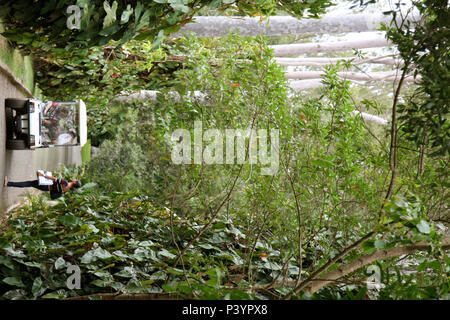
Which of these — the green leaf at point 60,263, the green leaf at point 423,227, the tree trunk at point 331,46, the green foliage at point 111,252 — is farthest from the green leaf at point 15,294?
the tree trunk at point 331,46

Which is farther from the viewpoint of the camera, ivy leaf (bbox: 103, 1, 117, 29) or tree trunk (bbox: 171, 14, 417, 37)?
tree trunk (bbox: 171, 14, 417, 37)

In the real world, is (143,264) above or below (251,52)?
below

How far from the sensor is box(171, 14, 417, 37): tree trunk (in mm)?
6004

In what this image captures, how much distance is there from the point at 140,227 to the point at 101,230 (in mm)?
459

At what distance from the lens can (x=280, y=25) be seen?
21.1ft

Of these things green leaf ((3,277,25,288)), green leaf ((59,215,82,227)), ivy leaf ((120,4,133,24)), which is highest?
ivy leaf ((120,4,133,24))

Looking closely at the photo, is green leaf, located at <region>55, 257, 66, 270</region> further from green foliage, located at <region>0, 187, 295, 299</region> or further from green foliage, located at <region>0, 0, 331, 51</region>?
green foliage, located at <region>0, 0, 331, 51</region>

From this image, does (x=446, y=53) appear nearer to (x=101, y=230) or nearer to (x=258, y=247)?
(x=258, y=247)

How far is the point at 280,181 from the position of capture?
3.77m

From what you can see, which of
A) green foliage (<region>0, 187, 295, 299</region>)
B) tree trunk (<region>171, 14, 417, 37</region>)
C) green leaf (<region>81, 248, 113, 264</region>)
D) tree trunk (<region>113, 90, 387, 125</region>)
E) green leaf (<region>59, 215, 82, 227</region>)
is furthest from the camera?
tree trunk (<region>171, 14, 417, 37</region>)

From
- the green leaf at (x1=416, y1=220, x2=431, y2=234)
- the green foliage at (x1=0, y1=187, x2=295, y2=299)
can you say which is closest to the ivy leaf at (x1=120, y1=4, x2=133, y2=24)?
the green foliage at (x1=0, y1=187, x2=295, y2=299)

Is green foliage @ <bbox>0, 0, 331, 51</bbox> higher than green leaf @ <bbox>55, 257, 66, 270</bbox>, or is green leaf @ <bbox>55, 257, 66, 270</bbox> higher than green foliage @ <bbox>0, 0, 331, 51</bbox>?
green foliage @ <bbox>0, 0, 331, 51</bbox>

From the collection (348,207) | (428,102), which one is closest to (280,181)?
(348,207)

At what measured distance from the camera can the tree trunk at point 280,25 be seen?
6004 millimetres
